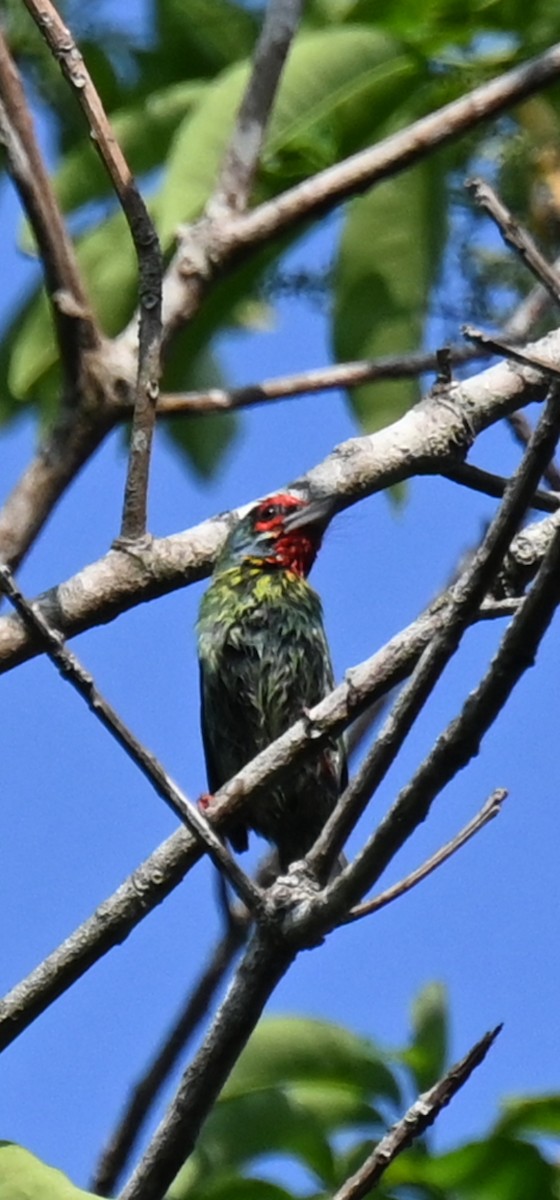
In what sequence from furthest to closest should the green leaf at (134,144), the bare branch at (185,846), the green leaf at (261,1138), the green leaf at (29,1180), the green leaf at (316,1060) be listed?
the green leaf at (134,144)
the bare branch at (185,846)
the green leaf at (316,1060)
the green leaf at (261,1138)
the green leaf at (29,1180)

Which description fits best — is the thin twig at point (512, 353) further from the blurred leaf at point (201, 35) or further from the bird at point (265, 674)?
the bird at point (265, 674)

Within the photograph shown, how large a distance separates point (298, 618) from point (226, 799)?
8.01ft

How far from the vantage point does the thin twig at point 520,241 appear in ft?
5.77

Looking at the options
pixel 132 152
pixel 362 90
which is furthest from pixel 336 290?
pixel 132 152

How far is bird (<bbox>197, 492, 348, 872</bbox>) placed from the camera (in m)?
5.32

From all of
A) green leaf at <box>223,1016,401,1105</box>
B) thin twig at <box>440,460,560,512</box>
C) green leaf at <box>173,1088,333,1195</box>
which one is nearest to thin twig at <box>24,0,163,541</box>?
thin twig at <box>440,460,560,512</box>

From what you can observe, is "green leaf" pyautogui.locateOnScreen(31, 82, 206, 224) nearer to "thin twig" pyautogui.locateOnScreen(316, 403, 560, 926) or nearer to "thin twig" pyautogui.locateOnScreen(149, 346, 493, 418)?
"thin twig" pyautogui.locateOnScreen(149, 346, 493, 418)

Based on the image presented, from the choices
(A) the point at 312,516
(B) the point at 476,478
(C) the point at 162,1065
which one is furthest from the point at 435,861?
(A) the point at 312,516

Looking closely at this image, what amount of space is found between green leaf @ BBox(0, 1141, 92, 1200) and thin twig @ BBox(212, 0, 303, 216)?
1.89 meters

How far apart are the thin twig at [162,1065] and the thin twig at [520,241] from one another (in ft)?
6.07

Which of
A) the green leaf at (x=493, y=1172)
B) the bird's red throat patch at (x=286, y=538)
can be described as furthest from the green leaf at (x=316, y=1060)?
the bird's red throat patch at (x=286, y=538)

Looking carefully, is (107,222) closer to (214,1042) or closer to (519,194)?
(519,194)

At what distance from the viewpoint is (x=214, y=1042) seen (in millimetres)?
2555

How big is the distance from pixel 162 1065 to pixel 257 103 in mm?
1729
